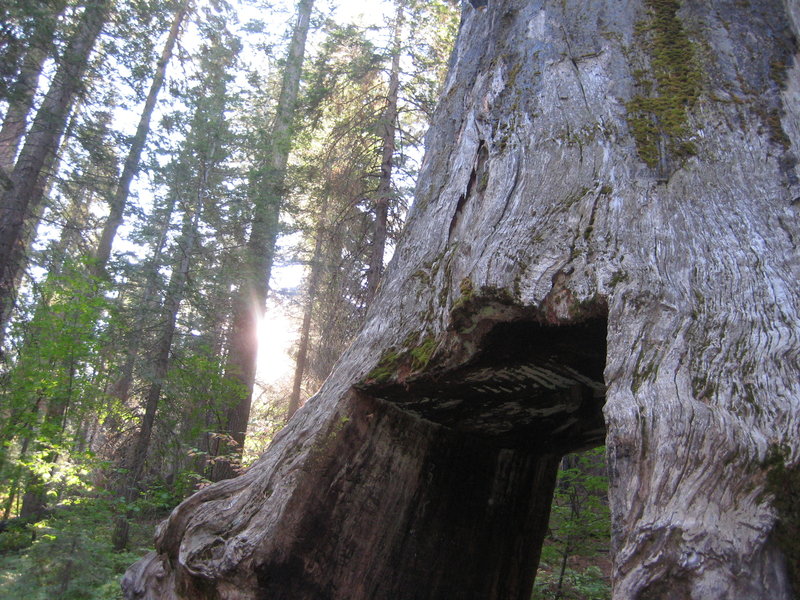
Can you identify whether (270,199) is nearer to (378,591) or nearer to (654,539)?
(378,591)

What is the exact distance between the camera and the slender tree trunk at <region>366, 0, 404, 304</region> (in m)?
10.1

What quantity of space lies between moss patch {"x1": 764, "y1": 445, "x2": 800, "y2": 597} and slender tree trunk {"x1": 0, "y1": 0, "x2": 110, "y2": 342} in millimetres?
10927

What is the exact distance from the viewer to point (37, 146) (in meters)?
10.6

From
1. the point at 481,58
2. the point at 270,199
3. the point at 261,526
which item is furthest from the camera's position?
the point at 270,199

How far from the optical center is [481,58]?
17.4ft

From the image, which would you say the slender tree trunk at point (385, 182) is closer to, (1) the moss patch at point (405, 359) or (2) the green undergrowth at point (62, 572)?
(2) the green undergrowth at point (62, 572)

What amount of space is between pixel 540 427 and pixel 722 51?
3101mm

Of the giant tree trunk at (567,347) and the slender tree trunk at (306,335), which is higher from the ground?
the slender tree trunk at (306,335)

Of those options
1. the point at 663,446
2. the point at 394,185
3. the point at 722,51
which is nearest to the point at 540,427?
the point at 663,446

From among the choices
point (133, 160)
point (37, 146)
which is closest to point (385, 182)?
point (133, 160)

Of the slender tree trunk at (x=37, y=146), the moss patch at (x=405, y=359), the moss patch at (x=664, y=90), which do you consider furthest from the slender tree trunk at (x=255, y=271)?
the moss patch at (x=664, y=90)

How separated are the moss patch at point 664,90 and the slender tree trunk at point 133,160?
10.9 metres

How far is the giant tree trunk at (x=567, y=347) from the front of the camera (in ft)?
7.25

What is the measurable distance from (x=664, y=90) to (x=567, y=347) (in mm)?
1959
